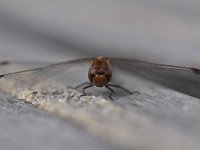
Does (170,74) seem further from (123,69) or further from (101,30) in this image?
(101,30)

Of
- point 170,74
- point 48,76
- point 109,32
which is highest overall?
point 109,32

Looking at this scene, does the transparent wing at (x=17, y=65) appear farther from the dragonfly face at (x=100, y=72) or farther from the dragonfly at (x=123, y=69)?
the dragonfly face at (x=100, y=72)

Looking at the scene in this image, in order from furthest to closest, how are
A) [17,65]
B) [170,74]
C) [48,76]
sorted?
[17,65] → [48,76] → [170,74]

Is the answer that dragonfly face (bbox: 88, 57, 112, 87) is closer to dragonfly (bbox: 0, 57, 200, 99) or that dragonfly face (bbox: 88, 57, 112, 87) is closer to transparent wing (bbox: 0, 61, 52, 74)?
dragonfly (bbox: 0, 57, 200, 99)

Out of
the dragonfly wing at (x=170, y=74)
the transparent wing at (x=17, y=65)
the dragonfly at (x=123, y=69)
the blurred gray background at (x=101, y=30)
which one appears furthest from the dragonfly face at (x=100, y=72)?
the transparent wing at (x=17, y=65)

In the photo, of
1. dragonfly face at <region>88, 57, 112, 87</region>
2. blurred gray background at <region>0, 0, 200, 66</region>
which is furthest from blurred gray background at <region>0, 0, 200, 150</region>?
dragonfly face at <region>88, 57, 112, 87</region>

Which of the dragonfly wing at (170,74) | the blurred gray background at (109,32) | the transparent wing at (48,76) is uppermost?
the blurred gray background at (109,32)

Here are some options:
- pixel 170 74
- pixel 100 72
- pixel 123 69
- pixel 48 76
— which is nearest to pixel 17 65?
pixel 48 76
